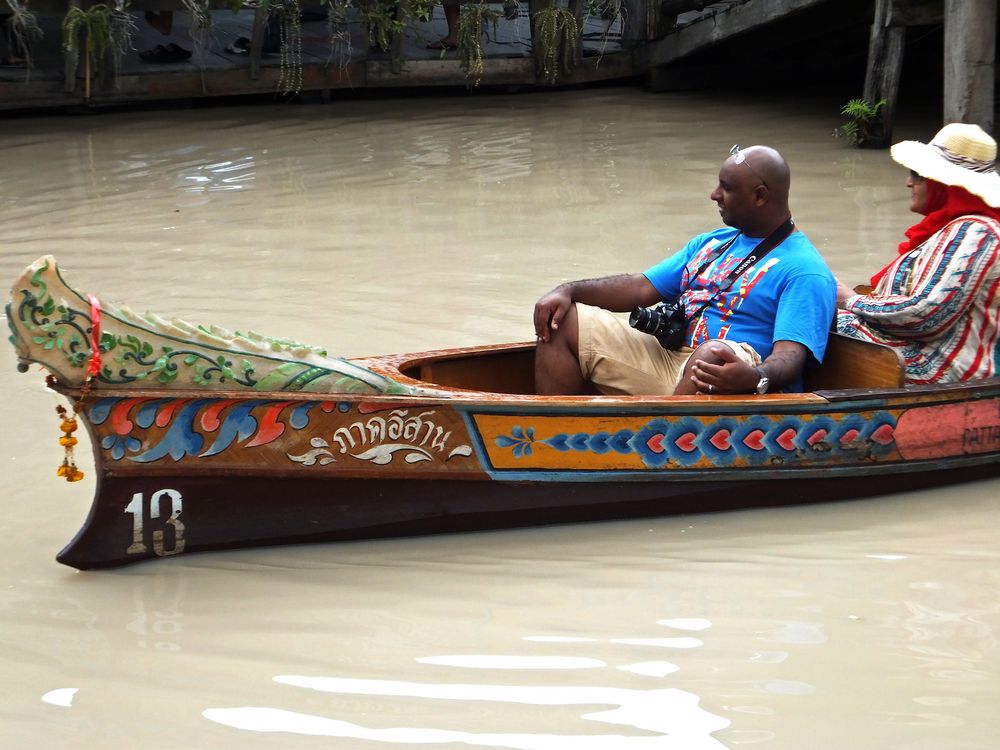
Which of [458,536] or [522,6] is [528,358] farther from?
[522,6]

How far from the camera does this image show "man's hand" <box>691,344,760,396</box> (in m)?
3.91

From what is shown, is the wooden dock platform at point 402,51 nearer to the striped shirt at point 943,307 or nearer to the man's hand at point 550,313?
the striped shirt at point 943,307

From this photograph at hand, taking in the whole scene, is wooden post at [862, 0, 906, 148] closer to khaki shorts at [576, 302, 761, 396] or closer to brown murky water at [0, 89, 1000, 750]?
brown murky water at [0, 89, 1000, 750]

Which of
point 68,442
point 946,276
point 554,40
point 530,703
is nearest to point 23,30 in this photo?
point 554,40

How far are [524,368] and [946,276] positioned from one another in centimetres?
145

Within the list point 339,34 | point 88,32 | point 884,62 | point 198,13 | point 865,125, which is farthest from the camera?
point 339,34

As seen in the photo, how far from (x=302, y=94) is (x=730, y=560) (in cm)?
932

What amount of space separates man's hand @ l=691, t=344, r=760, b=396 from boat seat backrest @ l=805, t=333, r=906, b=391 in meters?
0.46

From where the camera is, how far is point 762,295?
408 centimetres

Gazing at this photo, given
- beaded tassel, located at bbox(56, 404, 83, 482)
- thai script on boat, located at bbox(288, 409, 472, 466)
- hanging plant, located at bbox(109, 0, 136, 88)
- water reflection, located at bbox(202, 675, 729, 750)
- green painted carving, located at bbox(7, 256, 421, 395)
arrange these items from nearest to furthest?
water reflection, located at bbox(202, 675, 729, 750)
green painted carving, located at bbox(7, 256, 421, 395)
beaded tassel, located at bbox(56, 404, 83, 482)
thai script on boat, located at bbox(288, 409, 472, 466)
hanging plant, located at bbox(109, 0, 136, 88)

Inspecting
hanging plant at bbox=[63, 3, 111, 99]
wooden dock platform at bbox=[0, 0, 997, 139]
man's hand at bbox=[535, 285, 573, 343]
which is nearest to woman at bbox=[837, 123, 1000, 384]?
man's hand at bbox=[535, 285, 573, 343]

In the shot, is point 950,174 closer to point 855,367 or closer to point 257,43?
point 855,367

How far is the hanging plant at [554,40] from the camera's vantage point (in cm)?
1162

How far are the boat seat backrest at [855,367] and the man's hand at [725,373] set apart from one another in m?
0.46
